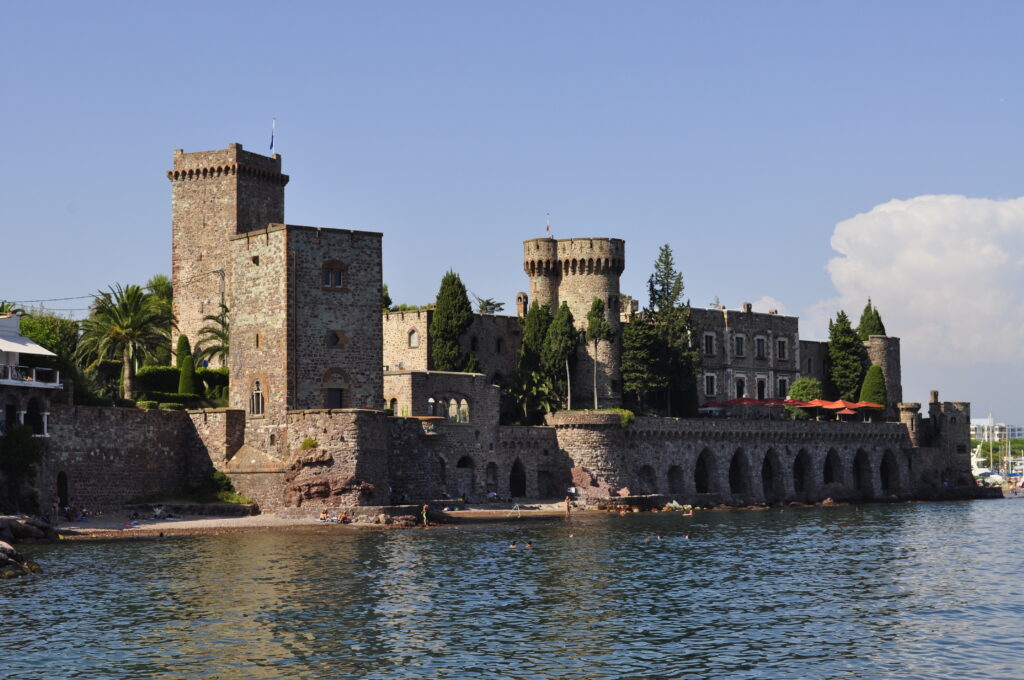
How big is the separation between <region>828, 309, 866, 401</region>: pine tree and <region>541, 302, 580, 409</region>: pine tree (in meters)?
29.5

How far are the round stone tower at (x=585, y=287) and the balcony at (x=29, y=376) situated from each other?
35193mm

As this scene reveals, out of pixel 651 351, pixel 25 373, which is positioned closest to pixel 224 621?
pixel 25 373

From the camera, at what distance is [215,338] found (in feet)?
244

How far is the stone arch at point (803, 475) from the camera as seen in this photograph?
96.0m

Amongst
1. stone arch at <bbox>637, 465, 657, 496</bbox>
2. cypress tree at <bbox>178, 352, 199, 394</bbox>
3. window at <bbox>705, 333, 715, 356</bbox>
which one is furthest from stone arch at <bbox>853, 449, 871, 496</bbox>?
cypress tree at <bbox>178, 352, 199, 394</bbox>

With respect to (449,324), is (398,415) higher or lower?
lower

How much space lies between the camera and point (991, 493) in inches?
4387

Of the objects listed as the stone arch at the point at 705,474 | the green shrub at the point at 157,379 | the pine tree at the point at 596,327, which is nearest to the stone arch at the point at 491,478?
the pine tree at the point at 596,327

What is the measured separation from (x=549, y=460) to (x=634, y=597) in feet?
124

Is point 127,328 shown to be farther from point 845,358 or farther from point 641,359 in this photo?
point 845,358

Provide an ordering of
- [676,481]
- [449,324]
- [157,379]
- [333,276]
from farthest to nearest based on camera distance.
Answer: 1. [676,481]
2. [449,324]
3. [157,379]
4. [333,276]

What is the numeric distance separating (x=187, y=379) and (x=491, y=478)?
17461 mm

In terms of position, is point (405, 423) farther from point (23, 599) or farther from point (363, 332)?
point (23, 599)

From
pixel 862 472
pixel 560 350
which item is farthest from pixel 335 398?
pixel 862 472
